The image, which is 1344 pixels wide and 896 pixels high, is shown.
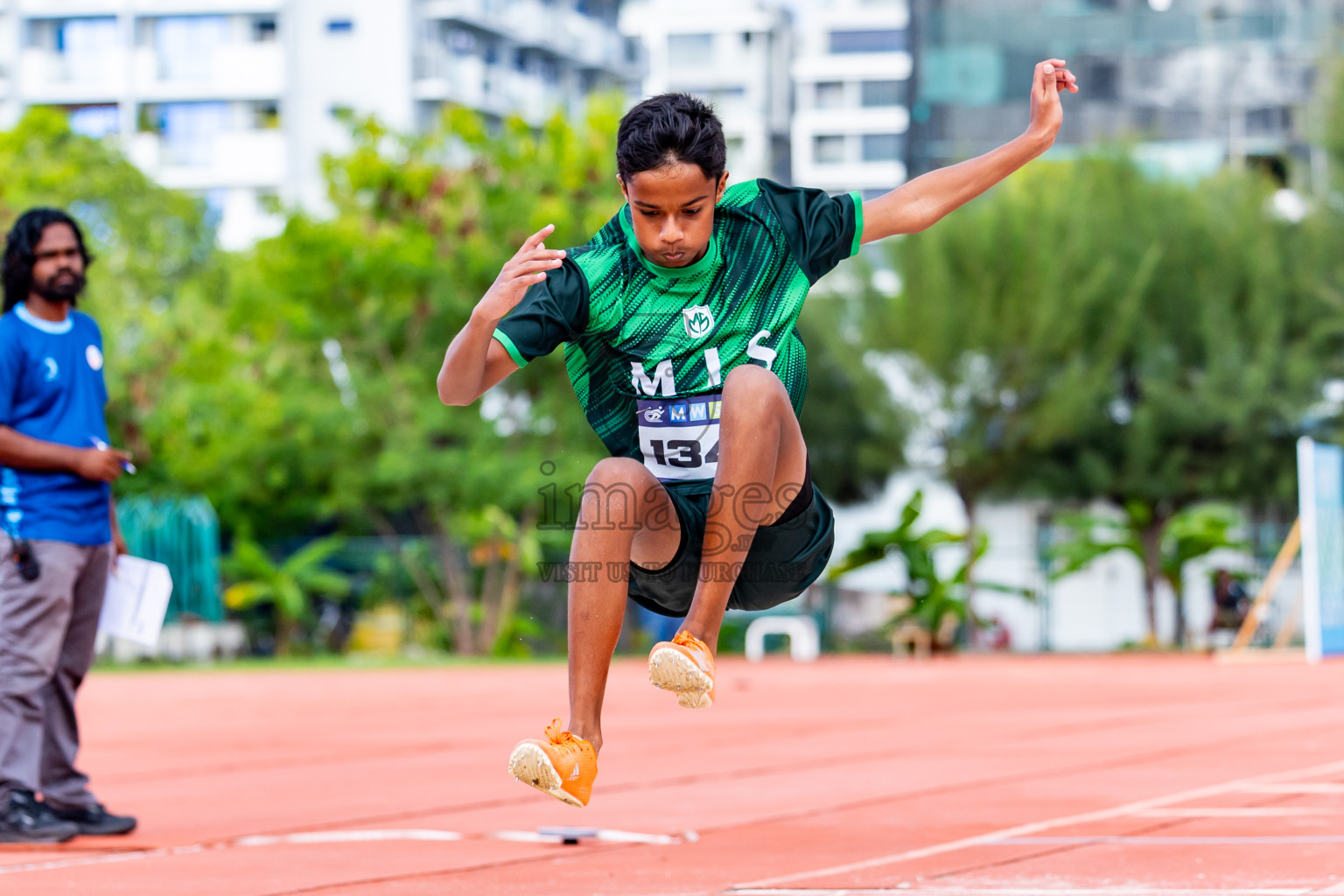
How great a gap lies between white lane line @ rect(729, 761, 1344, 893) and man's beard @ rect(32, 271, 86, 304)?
3.02 meters

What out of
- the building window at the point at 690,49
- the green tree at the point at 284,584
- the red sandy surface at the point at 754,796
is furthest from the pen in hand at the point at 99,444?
the building window at the point at 690,49

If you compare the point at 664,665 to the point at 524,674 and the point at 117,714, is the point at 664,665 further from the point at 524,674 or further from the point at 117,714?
the point at 524,674

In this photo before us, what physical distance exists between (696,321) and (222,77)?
1812 inches

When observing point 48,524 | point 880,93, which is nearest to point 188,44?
point 880,93

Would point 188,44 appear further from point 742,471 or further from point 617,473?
point 742,471

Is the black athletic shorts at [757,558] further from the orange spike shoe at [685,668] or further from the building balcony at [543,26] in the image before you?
the building balcony at [543,26]

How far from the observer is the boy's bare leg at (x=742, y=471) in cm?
380

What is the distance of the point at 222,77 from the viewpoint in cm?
4722

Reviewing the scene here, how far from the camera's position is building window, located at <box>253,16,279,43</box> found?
47.2 metres

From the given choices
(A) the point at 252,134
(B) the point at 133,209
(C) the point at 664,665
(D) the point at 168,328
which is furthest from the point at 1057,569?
(A) the point at 252,134

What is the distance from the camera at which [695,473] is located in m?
4.16

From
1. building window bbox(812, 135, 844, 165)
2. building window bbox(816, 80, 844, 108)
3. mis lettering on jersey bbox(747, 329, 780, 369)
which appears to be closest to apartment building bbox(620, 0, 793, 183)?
building window bbox(816, 80, 844, 108)

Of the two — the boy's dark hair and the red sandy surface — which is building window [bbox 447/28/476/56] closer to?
the red sandy surface

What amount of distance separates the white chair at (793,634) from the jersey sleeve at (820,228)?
16542 millimetres
